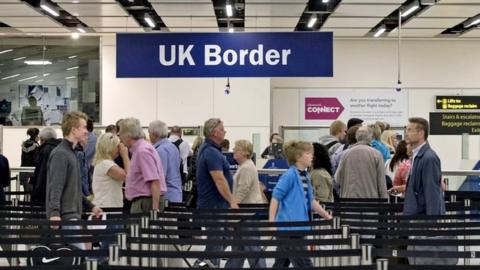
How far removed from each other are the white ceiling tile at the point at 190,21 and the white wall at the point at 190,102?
2019 millimetres

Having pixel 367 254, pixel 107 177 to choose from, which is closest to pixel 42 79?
pixel 107 177

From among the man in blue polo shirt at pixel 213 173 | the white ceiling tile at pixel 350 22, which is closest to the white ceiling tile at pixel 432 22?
the white ceiling tile at pixel 350 22

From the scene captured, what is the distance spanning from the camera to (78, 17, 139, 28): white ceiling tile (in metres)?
14.6

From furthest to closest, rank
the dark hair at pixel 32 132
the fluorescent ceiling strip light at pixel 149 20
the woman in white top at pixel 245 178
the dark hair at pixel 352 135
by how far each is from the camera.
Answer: the fluorescent ceiling strip light at pixel 149 20 → the dark hair at pixel 32 132 → the dark hair at pixel 352 135 → the woman in white top at pixel 245 178

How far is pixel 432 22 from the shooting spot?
15.3m

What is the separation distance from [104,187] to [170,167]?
3.38 feet

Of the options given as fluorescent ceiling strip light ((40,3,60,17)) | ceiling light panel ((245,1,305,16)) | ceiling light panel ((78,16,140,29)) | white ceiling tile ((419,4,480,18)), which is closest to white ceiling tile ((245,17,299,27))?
ceiling light panel ((245,1,305,16))

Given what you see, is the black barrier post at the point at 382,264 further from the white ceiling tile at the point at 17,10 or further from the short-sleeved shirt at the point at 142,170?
the white ceiling tile at the point at 17,10

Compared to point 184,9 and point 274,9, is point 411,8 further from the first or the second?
point 184,9

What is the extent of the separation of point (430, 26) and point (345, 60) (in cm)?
276

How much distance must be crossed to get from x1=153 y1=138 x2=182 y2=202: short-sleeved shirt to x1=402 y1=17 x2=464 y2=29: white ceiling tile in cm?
808

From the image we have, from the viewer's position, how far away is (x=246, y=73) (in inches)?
379

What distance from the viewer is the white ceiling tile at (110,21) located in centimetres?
1464

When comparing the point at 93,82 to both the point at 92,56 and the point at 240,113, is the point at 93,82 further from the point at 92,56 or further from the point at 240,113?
the point at 240,113
